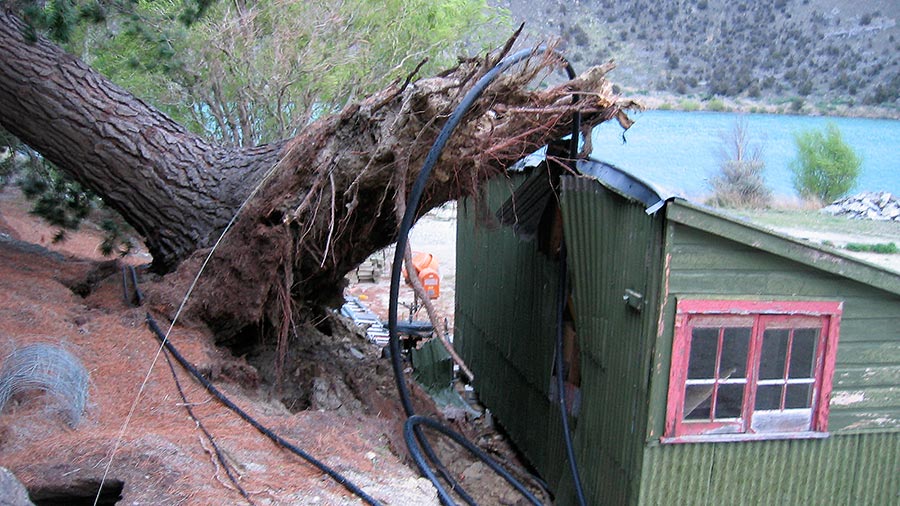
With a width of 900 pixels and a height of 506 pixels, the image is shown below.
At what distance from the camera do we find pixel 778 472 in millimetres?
6121

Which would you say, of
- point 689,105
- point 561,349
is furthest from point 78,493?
point 689,105

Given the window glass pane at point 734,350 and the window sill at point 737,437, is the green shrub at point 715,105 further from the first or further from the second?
the window glass pane at point 734,350

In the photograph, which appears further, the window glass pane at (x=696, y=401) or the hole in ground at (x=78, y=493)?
the window glass pane at (x=696, y=401)

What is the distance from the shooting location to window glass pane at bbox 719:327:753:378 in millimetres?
5812

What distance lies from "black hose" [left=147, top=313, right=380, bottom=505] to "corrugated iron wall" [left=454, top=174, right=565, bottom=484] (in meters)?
2.95

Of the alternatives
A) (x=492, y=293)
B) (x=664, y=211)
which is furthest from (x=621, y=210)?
(x=492, y=293)

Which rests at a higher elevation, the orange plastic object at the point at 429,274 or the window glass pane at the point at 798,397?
the window glass pane at the point at 798,397

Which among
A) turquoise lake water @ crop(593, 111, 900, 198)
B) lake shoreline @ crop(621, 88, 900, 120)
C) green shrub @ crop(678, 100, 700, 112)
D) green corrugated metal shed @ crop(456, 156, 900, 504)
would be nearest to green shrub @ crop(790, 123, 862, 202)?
turquoise lake water @ crop(593, 111, 900, 198)

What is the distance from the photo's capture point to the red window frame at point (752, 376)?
574 cm

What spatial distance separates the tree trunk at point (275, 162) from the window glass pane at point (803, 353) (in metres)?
2.56

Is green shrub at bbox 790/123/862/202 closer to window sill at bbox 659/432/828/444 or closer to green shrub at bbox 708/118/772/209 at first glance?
green shrub at bbox 708/118/772/209

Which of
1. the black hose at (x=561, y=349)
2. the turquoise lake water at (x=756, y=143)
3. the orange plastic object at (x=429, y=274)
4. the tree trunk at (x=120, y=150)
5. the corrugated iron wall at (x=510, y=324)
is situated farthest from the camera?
the turquoise lake water at (x=756, y=143)

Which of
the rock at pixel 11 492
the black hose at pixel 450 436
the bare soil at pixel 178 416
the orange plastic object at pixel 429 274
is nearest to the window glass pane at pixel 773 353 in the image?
the black hose at pixel 450 436

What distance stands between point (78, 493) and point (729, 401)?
4.64 m
